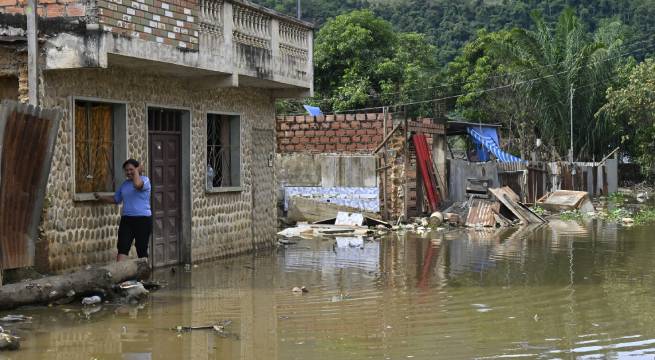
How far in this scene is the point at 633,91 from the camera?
116 ft

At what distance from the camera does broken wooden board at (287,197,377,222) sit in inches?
891

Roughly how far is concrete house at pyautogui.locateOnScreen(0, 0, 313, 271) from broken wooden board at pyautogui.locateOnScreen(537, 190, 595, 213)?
13.8 metres

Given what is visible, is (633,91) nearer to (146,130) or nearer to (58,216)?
(146,130)

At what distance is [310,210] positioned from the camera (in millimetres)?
22719

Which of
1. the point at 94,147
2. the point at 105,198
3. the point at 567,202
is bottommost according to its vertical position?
the point at 567,202

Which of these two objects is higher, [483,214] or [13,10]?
[13,10]

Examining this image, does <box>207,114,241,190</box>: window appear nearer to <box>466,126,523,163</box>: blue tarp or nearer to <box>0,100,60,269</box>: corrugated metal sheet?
<box>0,100,60,269</box>: corrugated metal sheet

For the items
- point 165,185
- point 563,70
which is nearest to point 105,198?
point 165,185

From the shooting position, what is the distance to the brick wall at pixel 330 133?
24.0 m

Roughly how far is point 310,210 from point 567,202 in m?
10.1

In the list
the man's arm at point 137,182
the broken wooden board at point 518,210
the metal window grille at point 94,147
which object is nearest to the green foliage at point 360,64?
the broken wooden board at point 518,210

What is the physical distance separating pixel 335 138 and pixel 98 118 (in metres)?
12.5

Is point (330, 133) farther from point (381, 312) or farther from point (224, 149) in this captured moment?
point (381, 312)

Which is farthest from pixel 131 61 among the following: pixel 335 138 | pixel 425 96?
pixel 425 96
